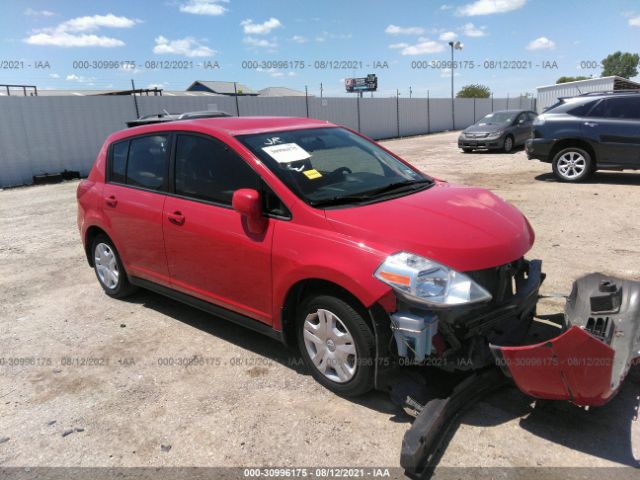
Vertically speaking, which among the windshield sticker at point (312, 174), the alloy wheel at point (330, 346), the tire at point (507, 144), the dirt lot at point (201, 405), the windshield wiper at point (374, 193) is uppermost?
the windshield sticker at point (312, 174)

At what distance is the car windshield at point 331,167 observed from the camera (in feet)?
11.0

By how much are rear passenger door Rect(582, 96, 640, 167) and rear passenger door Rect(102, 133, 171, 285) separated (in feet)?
28.0

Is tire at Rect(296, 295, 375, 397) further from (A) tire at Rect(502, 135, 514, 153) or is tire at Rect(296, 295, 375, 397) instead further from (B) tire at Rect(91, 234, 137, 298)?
(A) tire at Rect(502, 135, 514, 153)

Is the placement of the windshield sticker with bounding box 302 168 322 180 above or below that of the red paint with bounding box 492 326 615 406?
above

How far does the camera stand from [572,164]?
10.0 m

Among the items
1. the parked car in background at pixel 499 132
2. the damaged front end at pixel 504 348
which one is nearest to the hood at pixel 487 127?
the parked car in background at pixel 499 132

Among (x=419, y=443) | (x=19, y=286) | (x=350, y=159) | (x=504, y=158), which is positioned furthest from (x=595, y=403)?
(x=504, y=158)

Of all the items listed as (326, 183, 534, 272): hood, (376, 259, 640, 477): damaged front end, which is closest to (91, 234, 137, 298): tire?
(326, 183, 534, 272): hood

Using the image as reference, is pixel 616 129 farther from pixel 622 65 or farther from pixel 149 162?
pixel 622 65

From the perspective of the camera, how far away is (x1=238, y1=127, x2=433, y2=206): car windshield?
3350 millimetres

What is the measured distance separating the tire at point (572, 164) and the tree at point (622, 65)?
110723 mm

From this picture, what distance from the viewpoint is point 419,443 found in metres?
2.46

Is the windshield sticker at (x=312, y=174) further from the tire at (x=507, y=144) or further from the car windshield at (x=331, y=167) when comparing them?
the tire at (x=507, y=144)

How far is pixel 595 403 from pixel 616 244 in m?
4.20
